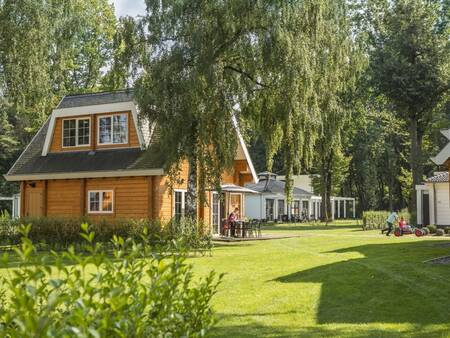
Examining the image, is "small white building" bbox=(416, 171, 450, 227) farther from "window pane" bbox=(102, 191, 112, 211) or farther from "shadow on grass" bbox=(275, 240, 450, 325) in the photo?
"window pane" bbox=(102, 191, 112, 211)

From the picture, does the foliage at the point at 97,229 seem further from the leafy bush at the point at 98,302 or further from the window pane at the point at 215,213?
the leafy bush at the point at 98,302

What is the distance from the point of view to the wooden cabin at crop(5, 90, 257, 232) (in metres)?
23.2

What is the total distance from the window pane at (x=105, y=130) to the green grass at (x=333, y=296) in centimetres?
1062

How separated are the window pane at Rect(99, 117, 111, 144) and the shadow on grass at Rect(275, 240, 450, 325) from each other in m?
13.5

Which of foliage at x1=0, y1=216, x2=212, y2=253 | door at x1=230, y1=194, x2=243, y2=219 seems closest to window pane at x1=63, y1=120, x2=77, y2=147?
foliage at x1=0, y1=216, x2=212, y2=253

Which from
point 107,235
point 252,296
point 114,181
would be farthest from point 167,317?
point 114,181

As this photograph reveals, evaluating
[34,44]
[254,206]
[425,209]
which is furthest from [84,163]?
[254,206]

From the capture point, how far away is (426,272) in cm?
1218

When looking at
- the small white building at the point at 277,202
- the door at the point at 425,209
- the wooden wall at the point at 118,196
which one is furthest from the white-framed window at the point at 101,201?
the small white building at the point at 277,202

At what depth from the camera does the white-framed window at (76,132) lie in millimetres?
25406

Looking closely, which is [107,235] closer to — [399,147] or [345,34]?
[345,34]

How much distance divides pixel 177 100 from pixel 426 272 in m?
9.92

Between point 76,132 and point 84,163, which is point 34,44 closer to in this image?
point 84,163

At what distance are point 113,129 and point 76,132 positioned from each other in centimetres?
214
